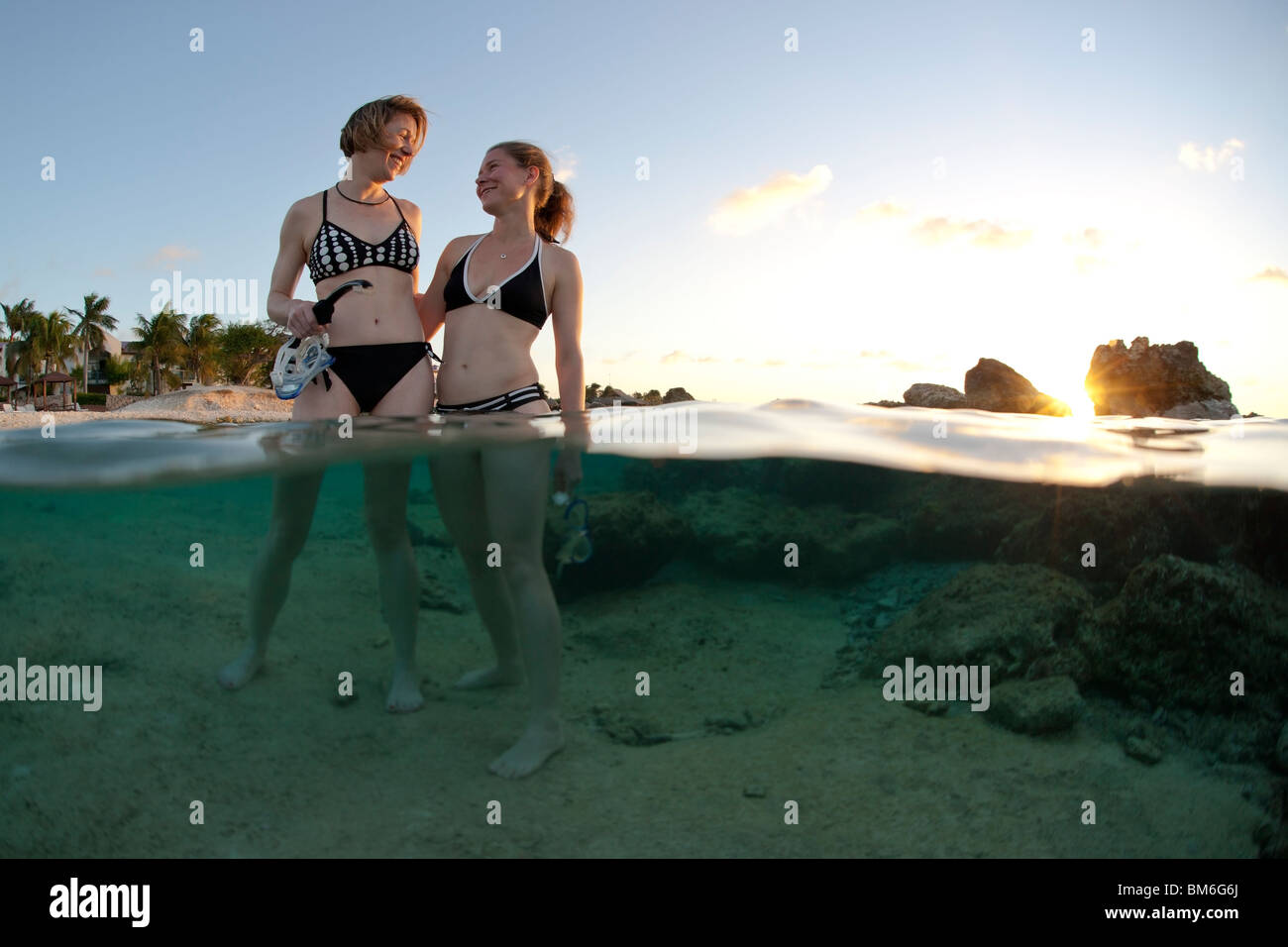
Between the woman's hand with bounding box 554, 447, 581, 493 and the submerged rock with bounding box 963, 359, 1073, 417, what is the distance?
430 inches

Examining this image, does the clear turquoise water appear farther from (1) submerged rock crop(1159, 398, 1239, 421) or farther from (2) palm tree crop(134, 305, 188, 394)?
(2) palm tree crop(134, 305, 188, 394)

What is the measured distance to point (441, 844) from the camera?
11.9ft

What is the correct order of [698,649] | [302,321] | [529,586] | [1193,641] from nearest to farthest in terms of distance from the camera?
1. [302,321]
2. [529,586]
3. [698,649]
4. [1193,641]

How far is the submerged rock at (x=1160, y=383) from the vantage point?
49.3 ft

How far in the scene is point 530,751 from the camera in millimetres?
3867

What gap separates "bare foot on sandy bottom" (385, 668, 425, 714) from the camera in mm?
4258

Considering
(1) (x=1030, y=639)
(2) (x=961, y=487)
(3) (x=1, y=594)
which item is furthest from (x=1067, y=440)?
(3) (x=1, y=594)

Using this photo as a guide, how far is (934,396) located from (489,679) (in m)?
12.0

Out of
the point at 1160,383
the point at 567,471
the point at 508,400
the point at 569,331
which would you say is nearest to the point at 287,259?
the point at 508,400

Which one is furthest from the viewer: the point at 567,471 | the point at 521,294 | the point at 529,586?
the point at 567,471

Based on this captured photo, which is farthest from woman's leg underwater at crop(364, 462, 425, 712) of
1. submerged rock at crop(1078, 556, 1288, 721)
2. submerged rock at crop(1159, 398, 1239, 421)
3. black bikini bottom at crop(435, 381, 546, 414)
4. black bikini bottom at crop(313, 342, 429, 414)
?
submerged rock at crop(1159, 398, 1239, 421)

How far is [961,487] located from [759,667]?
2580 millimetres

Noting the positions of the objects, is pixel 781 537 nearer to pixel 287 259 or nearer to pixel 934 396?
pixel 287 259
